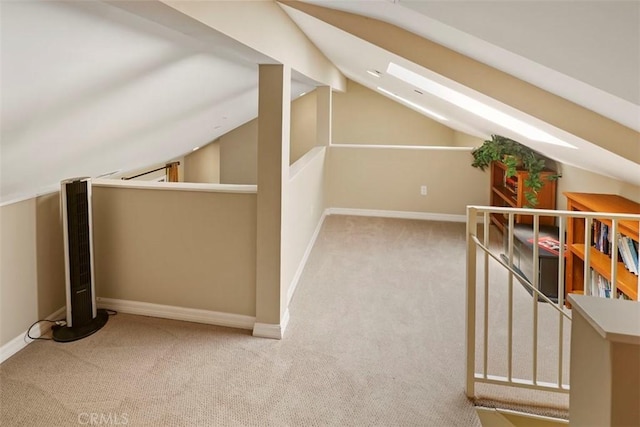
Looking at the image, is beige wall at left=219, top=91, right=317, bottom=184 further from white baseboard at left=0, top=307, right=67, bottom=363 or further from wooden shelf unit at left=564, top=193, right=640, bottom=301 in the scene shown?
wooden shelf unit at left=564, top=193, right=640, bottom=301

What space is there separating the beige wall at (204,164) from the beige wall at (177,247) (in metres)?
4.18

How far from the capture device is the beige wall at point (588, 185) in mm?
2930

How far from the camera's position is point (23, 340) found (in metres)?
2.57

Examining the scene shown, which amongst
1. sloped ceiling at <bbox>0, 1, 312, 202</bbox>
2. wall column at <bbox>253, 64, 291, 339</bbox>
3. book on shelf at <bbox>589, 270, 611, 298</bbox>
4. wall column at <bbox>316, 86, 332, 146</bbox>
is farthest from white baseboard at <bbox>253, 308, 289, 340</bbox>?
wall column at <bbox>316, 86, 332, 146</bbox>

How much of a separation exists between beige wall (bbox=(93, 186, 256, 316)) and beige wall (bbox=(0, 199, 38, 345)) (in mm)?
432

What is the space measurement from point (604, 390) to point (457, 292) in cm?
267

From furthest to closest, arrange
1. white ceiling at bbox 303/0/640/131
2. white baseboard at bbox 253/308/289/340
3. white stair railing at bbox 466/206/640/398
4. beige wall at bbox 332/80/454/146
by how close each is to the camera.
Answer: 1. beige wall at bbox 332/80/454/146
2. white baseboard at bbox 253/308/289/340
3. white stair railing at bbox 466/206/640/398
4. white ceiling at bbox 303/0/640/131

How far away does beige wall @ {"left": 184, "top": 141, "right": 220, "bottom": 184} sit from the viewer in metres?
7.16

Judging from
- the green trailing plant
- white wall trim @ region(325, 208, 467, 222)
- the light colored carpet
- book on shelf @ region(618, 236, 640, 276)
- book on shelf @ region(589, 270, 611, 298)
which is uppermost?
the green trailing plant

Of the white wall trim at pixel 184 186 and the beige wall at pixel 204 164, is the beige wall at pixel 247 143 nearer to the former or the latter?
the beige wall at pixel 204 164

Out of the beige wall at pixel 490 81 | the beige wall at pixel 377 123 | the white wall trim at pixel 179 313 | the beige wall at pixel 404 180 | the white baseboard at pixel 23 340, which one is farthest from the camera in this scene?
the beige wall at pixel 377 123

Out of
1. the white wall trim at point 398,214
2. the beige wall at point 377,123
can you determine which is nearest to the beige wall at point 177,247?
the white wall trim at point 398,214

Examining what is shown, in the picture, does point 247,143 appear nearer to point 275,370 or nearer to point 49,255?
point 49,255

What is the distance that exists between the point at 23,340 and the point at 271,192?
1.73m
